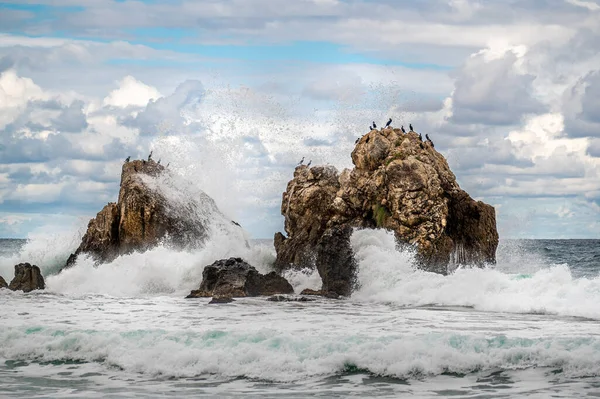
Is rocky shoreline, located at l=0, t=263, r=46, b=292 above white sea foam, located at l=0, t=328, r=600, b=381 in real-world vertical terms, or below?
above

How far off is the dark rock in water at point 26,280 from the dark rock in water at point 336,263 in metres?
11.3

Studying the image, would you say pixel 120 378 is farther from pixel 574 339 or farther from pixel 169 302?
pixel 169 302

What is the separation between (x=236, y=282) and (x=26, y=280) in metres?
9.17

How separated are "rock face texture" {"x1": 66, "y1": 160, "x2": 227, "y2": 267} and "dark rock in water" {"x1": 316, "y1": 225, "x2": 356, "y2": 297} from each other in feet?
27.0

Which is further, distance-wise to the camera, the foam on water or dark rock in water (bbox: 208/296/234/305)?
dark rock in water (bbox: 208/296/234/305)

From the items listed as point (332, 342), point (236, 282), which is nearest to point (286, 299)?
point (236, 282)

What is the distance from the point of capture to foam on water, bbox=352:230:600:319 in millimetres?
24656

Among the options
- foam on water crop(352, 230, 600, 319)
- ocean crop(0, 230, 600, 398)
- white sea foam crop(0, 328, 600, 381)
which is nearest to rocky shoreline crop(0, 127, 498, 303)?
foam on water crop(352, 230, 600, 319)

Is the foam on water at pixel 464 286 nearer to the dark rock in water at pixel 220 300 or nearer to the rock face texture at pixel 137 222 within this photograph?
the dark rock in water at pixel 220 300

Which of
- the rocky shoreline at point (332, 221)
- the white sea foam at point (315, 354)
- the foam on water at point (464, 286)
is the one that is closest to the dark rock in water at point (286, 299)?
the rocky shoreline at point (332, 221)

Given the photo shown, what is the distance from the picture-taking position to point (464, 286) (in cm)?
2777

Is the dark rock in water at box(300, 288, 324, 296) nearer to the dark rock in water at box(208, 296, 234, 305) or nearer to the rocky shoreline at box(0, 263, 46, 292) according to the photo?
the dark rock in water at box(208, 296, 234, 305)

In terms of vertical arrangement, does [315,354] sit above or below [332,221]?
below

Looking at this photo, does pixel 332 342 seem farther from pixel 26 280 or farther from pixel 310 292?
pixel 26 280
